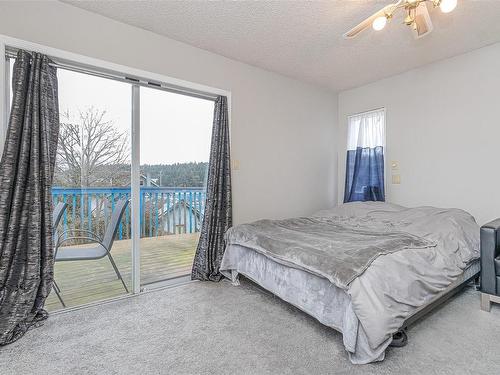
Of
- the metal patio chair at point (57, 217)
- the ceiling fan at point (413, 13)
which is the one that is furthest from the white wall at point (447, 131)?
the metal patio chair at point (57, 217)

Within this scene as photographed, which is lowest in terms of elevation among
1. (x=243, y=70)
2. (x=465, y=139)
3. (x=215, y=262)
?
(x=215, y=262)

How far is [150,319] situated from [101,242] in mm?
909

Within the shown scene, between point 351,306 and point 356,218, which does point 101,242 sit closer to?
point 351,306

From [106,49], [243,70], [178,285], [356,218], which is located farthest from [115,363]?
[243,70]

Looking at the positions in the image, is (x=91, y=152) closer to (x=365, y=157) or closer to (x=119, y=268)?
(x=119, y=268)

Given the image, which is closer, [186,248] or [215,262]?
[215,262]

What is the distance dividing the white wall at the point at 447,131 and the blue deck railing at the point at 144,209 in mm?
2652

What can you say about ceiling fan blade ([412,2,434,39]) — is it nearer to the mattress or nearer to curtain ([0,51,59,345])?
the mattress

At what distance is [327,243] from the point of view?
212 cm

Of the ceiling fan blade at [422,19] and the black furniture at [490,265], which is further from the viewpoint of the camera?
the black furniture at [490,265]

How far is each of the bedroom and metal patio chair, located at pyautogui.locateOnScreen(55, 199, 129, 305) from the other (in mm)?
163

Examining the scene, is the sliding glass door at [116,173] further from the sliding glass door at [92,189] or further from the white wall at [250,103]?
the white wall at [250,103]

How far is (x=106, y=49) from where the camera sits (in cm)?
237

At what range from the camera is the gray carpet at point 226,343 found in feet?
5.04
